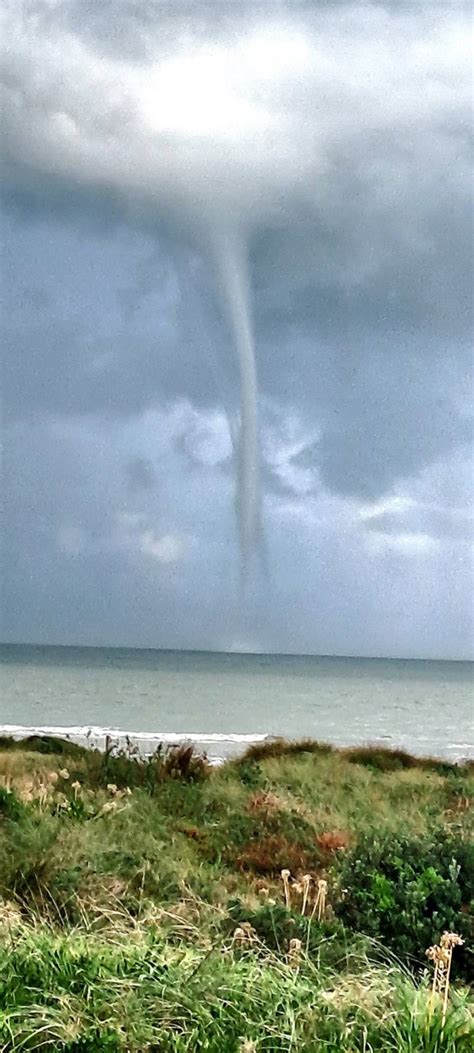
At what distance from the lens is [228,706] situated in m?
35.6

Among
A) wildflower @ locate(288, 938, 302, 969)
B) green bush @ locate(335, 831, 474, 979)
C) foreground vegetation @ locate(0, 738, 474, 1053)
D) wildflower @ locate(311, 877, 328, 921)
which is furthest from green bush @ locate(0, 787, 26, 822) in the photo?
wildflower @ locate(288, 938, 302, 969)

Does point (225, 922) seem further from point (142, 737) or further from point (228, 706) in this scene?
point (228, 706)

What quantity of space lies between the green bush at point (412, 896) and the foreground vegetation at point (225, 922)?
1 centimetres

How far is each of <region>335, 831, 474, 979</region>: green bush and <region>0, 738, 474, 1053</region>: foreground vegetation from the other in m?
0.01

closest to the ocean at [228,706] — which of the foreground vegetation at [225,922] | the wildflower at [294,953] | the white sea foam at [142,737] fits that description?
the white sea foam at [142,737]

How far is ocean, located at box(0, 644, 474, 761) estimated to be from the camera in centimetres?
2570

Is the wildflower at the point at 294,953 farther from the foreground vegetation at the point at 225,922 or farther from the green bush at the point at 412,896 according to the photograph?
the green bush at the point at 412,896

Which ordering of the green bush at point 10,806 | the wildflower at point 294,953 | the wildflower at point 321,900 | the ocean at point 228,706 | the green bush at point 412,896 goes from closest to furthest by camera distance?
the wildflower at point 294,953 → the wildflower at point 321,900 → the green bush at point 412,896 → the green bush at point 10,806 → the ocean at point 228,706

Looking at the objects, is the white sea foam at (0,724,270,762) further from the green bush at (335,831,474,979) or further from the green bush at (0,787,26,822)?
the green bush at (335,831,474,979)

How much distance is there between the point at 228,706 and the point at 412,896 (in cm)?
3074

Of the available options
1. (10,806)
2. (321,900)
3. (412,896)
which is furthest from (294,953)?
(10,806)

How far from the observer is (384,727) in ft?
98.5

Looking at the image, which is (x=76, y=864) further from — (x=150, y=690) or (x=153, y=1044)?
(x=150, y=690)

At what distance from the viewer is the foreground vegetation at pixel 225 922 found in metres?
3.61
